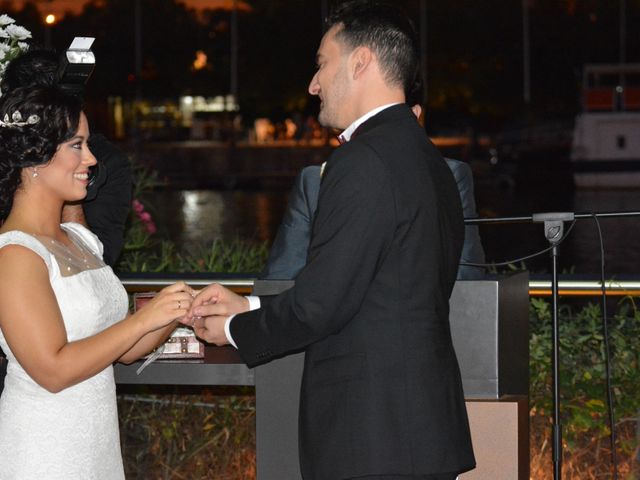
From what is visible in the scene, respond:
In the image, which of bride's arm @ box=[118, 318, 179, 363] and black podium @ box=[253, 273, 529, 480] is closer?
bride's arm @ box=[118, 318, 179, 363]

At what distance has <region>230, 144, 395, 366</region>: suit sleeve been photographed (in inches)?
99.9

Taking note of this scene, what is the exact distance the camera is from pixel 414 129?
2.70 metres

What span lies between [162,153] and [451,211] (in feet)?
106

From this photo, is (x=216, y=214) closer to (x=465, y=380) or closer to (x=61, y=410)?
(x=465, y=380)

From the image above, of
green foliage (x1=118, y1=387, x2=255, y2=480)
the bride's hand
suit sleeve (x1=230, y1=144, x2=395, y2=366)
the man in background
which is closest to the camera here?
suit sleeve (x1=230, y1=144, x2=395, y2=366)

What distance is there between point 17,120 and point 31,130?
5 centimetres

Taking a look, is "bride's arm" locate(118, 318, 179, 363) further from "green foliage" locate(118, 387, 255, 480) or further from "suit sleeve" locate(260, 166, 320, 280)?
"green foliage" locate(118, 387, 255, 480)

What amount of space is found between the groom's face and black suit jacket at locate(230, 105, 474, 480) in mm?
101

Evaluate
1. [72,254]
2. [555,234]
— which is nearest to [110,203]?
[72,254]

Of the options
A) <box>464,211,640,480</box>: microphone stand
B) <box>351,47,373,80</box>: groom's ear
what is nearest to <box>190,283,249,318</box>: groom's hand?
<box>351,47,373,80</box>: groom's ear

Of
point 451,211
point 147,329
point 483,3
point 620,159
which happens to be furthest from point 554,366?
point 483,3

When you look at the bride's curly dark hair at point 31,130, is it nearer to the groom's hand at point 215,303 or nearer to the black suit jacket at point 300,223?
the groom's hand at point 215,303

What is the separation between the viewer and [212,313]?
2.99 m

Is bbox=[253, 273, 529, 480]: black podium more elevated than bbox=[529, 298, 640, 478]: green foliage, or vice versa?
bbox=[253, 273, 529, 480]: black podium
